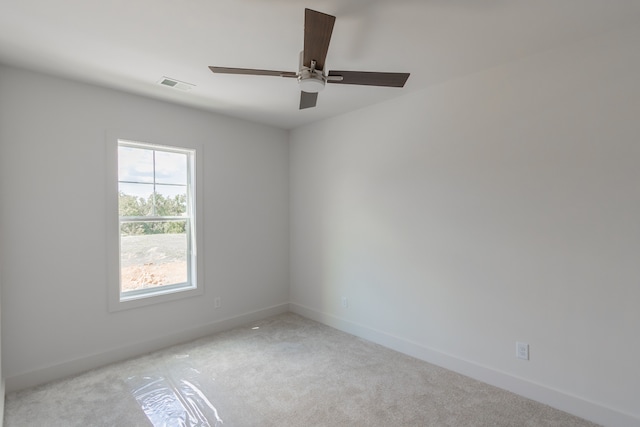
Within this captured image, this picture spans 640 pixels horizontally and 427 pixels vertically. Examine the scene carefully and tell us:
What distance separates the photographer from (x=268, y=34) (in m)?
2.14

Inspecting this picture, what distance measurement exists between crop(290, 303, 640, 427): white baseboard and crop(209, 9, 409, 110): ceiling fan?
7.90 ft

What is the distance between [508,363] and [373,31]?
2704 mm

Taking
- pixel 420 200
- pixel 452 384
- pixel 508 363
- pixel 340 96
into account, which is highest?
pixel 340 96

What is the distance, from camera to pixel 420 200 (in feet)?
10.3

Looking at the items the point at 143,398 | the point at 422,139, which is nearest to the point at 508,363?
the point at 422,139

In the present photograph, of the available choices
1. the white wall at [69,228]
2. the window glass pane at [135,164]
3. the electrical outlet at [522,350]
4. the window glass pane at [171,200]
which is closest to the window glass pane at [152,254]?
the window glass pane at [171,200]

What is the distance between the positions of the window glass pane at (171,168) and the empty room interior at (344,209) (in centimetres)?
4

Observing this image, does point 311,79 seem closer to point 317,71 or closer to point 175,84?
point 317,71

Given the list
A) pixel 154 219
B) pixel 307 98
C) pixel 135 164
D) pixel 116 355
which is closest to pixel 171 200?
pixel 154 219

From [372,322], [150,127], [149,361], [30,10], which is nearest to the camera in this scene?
[30,10]

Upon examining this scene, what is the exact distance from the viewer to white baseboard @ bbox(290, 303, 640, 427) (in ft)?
6.97

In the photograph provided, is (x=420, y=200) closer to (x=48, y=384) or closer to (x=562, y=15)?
(x=562, y=15)

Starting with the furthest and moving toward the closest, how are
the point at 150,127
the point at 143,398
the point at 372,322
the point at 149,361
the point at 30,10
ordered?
1. the point at 372,322
2. the point at 150,127
3. the point at 149,361
4. the point at 143,398
5. the point at 30,10

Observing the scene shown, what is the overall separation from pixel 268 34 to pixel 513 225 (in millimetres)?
2324
